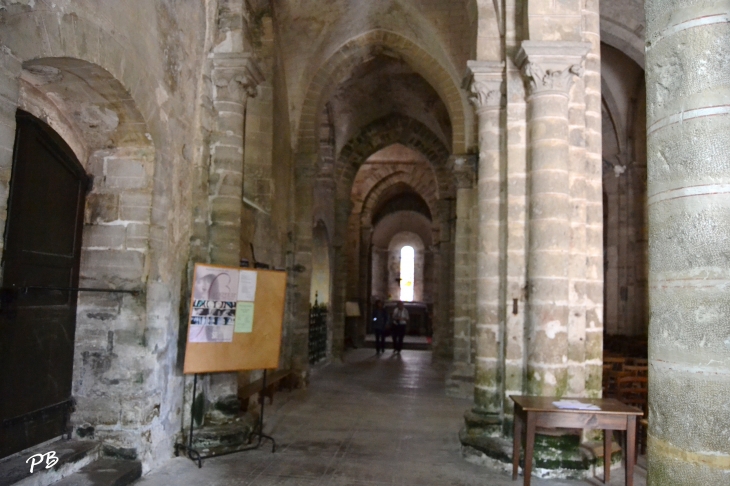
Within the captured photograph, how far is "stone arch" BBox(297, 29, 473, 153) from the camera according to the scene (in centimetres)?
1123

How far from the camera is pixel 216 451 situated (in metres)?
6.16

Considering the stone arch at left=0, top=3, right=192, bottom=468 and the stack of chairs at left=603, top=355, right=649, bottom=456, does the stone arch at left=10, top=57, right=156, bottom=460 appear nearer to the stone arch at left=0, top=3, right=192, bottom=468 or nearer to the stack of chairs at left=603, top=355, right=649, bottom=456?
the stone arch at left=0, top=3, right=192, bottom=468

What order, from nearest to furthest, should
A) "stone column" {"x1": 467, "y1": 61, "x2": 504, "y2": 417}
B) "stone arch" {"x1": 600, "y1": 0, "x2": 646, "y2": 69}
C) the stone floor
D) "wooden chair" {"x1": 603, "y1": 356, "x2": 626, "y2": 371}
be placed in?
the stone floor < "stone column" {"x1": 467, "y1": 61, "x2": 504, "y2": 417} < "wooden chair" {"x1": 603, "y1": 356, "x2": 626, "y2": 371} < "stone arch" {"x1": 600, "y1": 0, "x2": 646, "y2": 69}

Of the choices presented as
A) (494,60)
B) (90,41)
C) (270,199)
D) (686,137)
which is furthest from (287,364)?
(686,137)

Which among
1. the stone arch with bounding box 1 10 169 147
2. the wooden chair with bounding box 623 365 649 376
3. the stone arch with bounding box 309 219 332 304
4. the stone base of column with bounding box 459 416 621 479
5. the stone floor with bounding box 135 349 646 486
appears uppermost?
the stone arch with bounding box 1 10 169 147

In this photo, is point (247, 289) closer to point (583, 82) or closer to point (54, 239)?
point (54, 239)

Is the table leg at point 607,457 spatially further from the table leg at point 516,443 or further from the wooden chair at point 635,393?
the wooden chair at point 635,393

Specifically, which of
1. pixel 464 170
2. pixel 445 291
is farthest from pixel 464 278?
pixel 445 291

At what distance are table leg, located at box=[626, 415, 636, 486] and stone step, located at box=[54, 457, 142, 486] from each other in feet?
13.4

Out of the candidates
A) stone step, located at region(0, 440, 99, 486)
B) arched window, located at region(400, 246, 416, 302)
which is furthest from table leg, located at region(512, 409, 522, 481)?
arched window, located at region(400, 246, 416, 302)

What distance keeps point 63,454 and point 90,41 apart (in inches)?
130

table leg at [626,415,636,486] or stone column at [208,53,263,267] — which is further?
stone column at [208,53,263,267]

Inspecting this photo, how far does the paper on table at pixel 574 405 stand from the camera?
4722 mm

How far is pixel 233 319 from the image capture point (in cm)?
612
